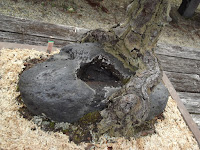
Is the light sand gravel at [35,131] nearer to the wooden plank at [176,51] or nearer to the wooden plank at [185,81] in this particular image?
the wooden plank at [185,81]

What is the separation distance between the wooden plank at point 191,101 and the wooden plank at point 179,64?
1.61ft

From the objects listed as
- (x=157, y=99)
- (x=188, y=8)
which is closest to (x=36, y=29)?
(x=157, y=99)

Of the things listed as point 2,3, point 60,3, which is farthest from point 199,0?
point 2,3

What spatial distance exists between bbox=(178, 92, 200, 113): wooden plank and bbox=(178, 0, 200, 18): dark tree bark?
2972 millimetres

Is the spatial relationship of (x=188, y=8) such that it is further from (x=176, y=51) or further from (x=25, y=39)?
(x=25, y=39)

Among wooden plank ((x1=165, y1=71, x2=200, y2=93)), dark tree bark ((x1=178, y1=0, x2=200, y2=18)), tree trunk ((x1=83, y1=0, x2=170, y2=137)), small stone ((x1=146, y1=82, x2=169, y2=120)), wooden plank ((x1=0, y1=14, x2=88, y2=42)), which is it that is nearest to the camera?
tree trunk ((x1=83, y1=0, x2=170, y2=137))

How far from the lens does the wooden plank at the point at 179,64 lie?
3633mm

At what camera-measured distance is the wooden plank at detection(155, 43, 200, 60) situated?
3.82 meters

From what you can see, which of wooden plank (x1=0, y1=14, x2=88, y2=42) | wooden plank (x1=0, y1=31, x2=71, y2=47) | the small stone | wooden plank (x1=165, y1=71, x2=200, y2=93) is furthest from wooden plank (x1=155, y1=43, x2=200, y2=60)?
the small stone

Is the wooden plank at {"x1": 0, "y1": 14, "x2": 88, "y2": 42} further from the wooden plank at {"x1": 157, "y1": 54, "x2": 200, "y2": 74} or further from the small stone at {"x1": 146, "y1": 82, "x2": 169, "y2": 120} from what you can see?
the small stone at {"x1": 146, "y1": 82, "x2": 169, "y2": 120}

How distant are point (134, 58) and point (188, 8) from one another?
4378 millimetres

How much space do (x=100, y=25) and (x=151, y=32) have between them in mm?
2959

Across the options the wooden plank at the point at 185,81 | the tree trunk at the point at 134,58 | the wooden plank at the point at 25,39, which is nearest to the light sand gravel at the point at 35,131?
the tree trunk at the point at 134,58

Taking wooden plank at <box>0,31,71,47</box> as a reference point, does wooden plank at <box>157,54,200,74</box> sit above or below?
above
